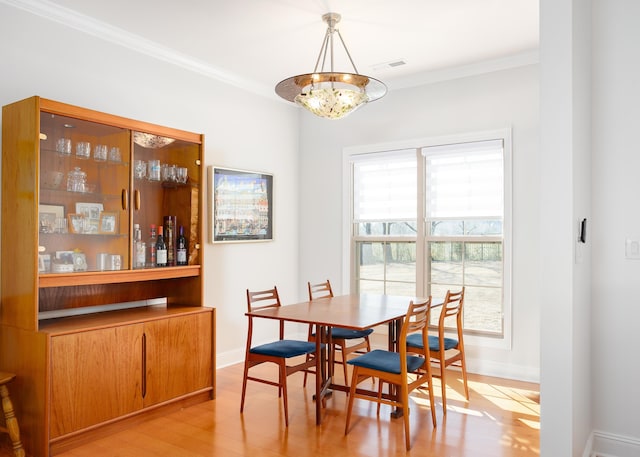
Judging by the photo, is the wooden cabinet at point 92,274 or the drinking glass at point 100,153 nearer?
the wooden cabinet at point 92,274

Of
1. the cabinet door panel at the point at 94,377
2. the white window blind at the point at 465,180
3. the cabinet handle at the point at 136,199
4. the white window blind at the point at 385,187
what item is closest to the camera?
the cabinet door panel at the point at 94,377

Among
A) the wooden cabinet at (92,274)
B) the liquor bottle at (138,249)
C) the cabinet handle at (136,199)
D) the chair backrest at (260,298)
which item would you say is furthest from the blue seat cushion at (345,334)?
the cabinet handle at (136,199)

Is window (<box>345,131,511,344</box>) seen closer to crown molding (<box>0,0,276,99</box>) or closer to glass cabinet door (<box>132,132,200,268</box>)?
crown molding (<box>0,0,276,99</box>)

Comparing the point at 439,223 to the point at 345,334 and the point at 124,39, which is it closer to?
the point at 345,334

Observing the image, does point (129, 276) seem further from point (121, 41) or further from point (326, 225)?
point (326, 225)

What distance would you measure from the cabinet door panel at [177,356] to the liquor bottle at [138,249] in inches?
18.3

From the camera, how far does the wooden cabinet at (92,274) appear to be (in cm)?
306

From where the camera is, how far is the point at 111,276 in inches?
138

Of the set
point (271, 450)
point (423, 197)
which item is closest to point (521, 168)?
point (423, 197)

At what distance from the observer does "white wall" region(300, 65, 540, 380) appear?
4.54m

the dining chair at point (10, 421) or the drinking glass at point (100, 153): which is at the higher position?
the drinking glass at point (100, 153)

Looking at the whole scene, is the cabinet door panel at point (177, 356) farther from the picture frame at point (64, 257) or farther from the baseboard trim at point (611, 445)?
the baseboard trim at point (611, 445)

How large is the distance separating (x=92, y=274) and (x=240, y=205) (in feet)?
6.65

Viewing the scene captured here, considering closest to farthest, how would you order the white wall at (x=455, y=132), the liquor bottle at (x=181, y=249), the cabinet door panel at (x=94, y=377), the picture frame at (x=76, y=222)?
the cabinet door panel at (x=94, y=377)
the picture frame at (x=76, y=222)
the liquor bottle at (x=181, y=249)
the white wall at (x=455, y=132)
